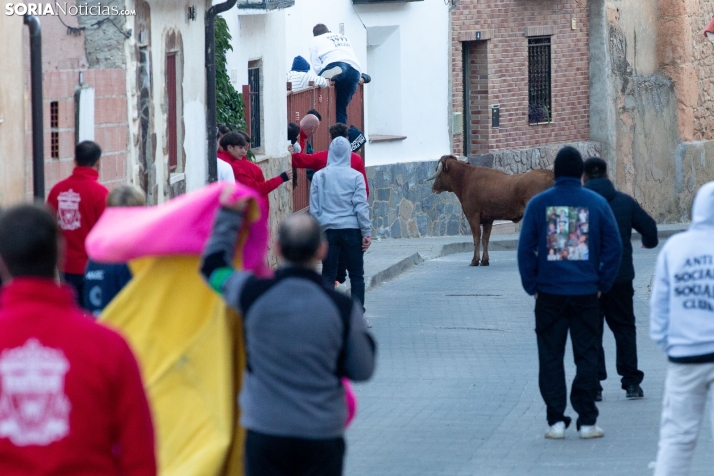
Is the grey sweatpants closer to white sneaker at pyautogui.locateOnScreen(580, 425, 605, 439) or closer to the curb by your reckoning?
white sneaker at pyautogui.locateOnScreen(580, 425, 605, 439)

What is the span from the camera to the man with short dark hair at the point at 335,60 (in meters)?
20.2

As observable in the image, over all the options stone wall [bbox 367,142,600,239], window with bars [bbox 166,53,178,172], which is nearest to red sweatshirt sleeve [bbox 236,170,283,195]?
window with bars [bbox 166,53,178,172]

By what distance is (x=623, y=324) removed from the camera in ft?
30.5

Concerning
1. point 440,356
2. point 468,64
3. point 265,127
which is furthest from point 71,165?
point 468,64

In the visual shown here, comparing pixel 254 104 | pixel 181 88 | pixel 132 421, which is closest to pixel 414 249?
pixel 254 104

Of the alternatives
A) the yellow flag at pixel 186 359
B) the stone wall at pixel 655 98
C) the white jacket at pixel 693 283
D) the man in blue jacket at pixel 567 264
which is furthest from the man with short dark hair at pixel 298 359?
the stone wall at pixel 655 98

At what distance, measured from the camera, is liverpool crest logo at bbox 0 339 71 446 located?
327 centimetres

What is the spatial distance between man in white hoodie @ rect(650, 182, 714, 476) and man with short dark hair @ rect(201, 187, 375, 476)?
1.96 m

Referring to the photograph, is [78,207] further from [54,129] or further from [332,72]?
[332,72]

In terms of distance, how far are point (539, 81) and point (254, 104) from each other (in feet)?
35.0

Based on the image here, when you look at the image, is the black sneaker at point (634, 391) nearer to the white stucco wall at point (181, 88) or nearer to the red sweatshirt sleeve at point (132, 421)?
the white stucco wall at point (181, 88)

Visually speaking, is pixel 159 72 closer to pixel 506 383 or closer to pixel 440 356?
pixel 440 356

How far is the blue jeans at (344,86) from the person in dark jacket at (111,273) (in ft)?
45.6

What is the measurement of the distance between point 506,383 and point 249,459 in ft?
19.3
